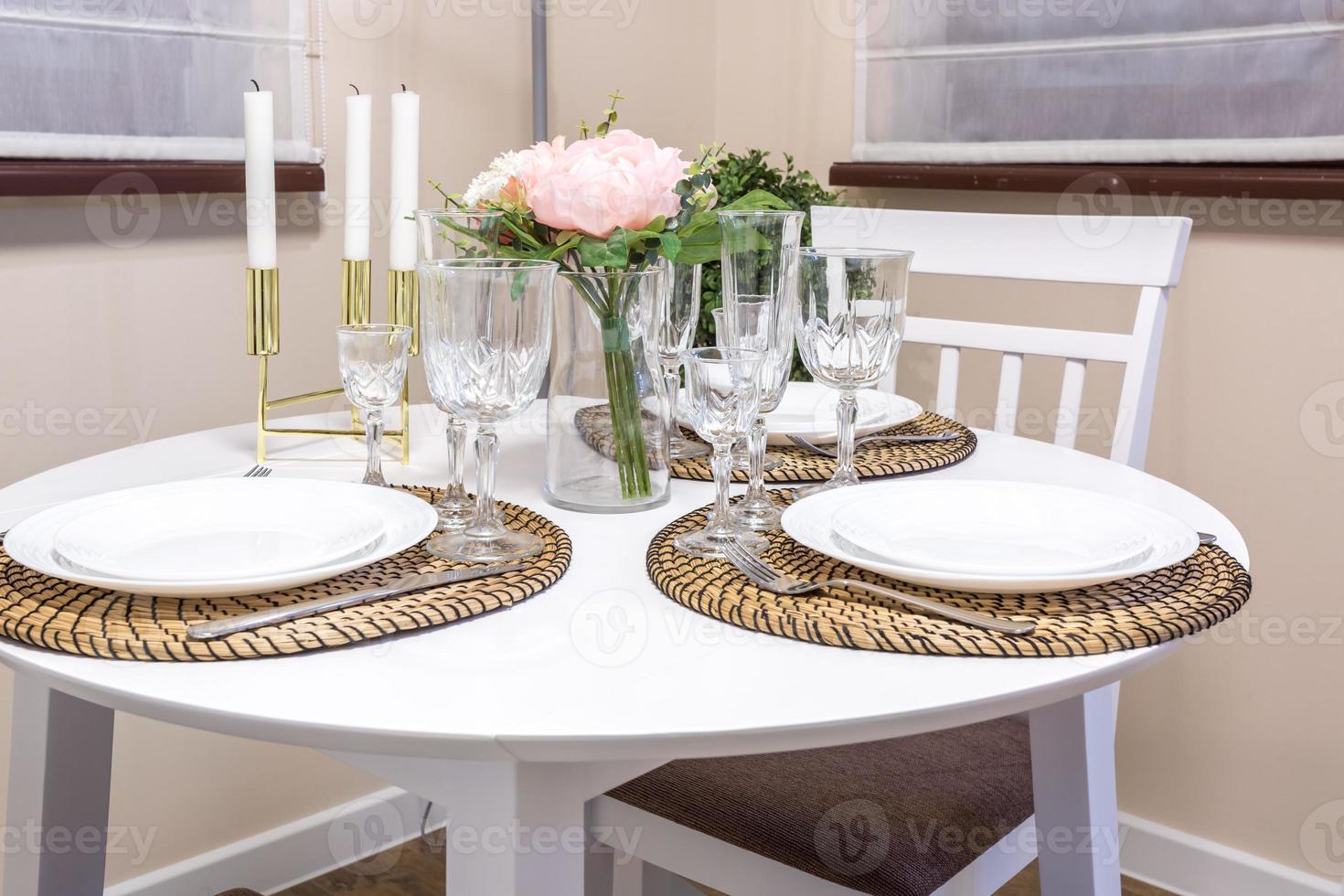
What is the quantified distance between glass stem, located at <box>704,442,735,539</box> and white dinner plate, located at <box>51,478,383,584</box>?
0.25 m

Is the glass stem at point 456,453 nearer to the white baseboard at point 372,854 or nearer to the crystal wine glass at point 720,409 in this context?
the crystal wine glass at point 720,409

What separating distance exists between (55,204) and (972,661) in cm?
146

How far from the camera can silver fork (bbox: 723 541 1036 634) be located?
791mm

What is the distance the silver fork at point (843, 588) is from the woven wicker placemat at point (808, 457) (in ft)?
0.66

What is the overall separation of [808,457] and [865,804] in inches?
13.3

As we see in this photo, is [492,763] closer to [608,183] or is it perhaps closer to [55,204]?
[608,183]

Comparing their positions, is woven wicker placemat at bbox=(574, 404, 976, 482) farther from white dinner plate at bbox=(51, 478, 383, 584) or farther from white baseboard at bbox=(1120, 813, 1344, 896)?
white baseboard at bbox=(1120, 813, 1344, 896)

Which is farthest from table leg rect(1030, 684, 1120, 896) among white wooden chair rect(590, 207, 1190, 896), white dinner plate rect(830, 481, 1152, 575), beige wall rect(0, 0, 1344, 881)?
beige wall rect(0, 0, 1344, 881)

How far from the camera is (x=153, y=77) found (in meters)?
1.77

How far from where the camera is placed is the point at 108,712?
3.64 feet

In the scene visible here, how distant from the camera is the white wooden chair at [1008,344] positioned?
1174 millimetres

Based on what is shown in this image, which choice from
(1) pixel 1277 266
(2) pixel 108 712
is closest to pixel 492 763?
(2) pixel 108 712

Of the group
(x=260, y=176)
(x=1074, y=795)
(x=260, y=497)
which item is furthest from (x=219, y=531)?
(x=1074, y=795)

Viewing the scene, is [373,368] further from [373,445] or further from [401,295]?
[401,295]
